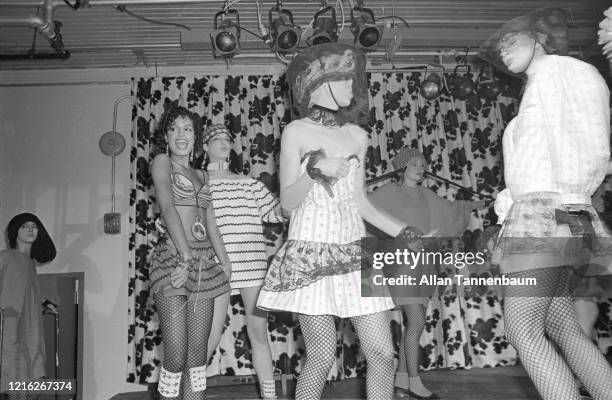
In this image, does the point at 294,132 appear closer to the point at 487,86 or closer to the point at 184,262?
the point at 184,262

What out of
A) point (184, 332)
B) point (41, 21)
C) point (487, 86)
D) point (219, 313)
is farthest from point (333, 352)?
point (487, 86)

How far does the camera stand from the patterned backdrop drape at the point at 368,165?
194 inches

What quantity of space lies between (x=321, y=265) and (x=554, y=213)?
2.49 feet

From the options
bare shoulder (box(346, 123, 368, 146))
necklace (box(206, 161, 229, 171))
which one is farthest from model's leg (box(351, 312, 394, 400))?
necklace (box(206, 161, 229, 171))

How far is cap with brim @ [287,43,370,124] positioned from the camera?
215 centimetres

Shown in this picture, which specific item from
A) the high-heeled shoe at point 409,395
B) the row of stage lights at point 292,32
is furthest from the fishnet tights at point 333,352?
the row of stage lights at point 292,32

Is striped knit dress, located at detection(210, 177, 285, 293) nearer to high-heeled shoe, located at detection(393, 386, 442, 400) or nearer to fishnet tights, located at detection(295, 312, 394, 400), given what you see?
high-heeled shoe, located at detection(393, 386, 442, 400)

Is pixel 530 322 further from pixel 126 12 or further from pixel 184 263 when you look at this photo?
pixel 126 12

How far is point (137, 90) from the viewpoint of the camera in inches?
210

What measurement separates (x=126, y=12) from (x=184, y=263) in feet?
8.86

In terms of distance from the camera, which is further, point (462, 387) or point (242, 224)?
point (462, 387)

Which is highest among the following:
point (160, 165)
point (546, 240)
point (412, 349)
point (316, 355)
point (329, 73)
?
point (329, 73)

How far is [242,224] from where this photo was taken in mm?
3463

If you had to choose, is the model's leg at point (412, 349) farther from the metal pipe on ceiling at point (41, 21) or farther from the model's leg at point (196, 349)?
the metal pipe on ceiling at point (41, 21)
